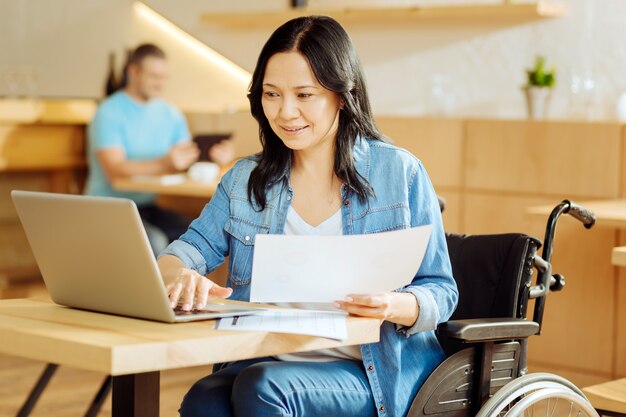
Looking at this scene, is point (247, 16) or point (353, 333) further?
point (247, 16)

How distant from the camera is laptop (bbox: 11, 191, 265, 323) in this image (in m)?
1.77

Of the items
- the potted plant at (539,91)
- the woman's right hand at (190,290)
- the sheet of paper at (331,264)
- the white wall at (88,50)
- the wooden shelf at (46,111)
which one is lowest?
the woman's right hand at (190,290)

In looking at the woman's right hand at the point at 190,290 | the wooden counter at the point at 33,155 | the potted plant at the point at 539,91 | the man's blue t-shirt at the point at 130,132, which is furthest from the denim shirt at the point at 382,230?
the wooden counter at the point at 33,155

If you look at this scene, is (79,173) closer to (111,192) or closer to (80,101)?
(80,101)

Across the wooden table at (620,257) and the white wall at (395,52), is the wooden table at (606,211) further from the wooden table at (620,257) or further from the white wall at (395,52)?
the white wall at (395,52)

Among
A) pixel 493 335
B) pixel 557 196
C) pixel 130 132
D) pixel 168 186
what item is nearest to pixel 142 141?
pixel 130 132

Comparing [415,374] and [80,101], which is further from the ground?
[80,101]

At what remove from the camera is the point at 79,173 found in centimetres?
651

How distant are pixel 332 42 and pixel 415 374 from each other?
670mm

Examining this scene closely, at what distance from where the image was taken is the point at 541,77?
16.1 feet

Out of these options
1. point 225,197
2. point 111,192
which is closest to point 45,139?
point 111,192

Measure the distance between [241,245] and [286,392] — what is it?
0.40 m

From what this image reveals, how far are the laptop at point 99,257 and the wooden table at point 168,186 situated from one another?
284cm

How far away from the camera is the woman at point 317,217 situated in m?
2.03
